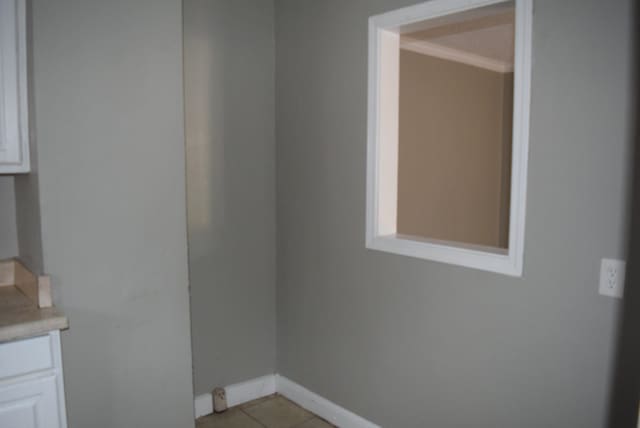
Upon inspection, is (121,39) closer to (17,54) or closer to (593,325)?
(17,54)

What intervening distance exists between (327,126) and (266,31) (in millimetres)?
740

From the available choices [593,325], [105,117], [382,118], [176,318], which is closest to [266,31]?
[382,118]

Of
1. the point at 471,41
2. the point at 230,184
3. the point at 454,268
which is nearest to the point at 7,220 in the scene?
the point at 230,184

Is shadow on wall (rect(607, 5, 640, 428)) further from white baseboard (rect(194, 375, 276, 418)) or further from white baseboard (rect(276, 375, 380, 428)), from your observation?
white baseboard (rect(194, 375, 276, 418))

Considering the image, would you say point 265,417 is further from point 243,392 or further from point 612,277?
point 612,277

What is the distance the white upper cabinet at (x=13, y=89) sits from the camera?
5.91ft

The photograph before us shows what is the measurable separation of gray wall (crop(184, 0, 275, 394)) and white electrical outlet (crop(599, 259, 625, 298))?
1909 mm

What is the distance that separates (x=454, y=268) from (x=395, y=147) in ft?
2.36

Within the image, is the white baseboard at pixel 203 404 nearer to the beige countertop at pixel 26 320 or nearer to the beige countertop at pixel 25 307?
the beige countertop at pixel 25 307

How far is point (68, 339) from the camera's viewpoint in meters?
1.88

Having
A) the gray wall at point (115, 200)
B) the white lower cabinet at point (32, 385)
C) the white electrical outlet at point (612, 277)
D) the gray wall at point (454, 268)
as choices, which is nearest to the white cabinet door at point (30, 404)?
the white lower cabinet at point (32, 385)

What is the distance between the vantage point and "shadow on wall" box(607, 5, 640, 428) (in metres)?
1.76

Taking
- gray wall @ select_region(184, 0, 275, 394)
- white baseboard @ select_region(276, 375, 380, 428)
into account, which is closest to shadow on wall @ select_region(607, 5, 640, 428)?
white baseboard @ select_region(276, 375, 380, 428)

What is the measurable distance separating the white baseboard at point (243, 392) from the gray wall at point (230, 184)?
4 centimetres
